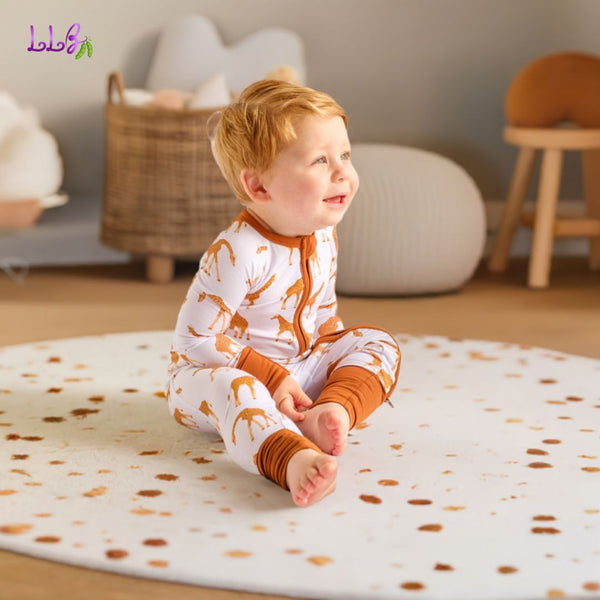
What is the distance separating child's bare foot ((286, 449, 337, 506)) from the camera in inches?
44.5

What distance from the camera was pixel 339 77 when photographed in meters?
3.03

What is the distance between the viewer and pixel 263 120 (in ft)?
4.24

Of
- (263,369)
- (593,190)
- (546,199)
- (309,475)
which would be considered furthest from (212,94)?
(309,475)

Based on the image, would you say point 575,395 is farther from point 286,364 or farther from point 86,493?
point 86,493

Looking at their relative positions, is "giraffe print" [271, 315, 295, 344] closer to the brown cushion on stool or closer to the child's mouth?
the child's mouth

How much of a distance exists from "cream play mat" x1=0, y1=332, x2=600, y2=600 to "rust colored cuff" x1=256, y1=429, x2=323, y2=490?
3cm

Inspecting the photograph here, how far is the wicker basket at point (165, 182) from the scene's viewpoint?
255 cm

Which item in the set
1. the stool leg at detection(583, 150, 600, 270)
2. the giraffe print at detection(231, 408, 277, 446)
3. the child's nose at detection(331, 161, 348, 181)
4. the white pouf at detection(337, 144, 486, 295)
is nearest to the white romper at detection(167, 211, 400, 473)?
the giraffe print at detection(231, 408, 277, 446)

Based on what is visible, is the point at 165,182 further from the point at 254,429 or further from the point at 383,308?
the point at 254,429

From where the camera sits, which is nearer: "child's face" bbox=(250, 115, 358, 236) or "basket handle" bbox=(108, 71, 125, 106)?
"child's face" bbox=(250, 115, 358, 236)

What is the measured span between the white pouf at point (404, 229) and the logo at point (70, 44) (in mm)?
851

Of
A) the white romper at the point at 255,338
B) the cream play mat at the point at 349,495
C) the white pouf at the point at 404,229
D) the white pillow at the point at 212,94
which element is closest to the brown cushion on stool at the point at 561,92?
the white pouf at the point at 404,229

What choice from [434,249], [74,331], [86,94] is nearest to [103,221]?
[86,94]

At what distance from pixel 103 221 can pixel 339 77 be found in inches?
31.9
